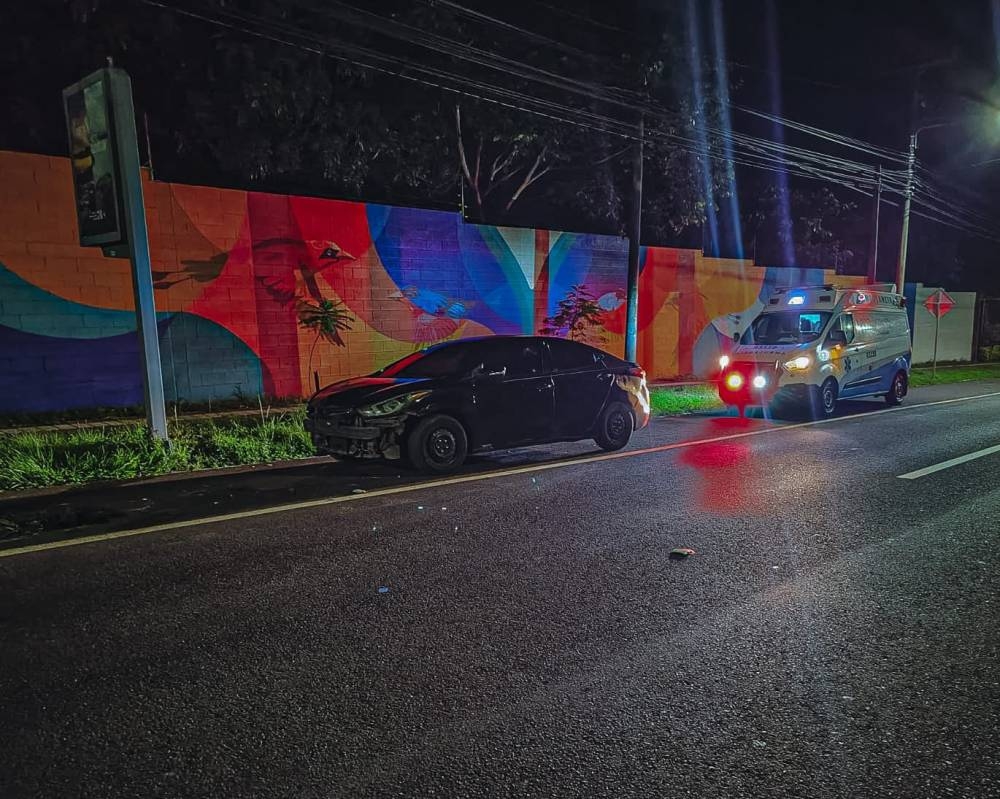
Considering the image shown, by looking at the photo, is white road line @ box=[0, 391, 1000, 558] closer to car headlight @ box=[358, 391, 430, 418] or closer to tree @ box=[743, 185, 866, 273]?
car headlight @ box=[358, 391, 430, 418]

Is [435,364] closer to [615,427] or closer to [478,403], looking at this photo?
[478,403]

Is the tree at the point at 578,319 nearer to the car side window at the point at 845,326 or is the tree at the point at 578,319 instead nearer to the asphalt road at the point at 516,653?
the car side window at the point at 845,326

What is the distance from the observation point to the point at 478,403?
784 centimetres

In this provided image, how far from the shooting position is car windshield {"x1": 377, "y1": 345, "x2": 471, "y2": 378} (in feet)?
26.3

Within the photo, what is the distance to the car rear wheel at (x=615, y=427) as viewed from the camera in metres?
8.96

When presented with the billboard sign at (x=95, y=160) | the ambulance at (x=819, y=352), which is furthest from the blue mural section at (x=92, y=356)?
the ambulance at (x=819, y=352)

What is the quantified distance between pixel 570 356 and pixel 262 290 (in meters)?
5.94

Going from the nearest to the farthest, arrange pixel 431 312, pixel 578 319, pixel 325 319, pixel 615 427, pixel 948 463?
pixel 948 463, pixel 615 427, pixel 325 319, pixel 431 312, pixel 578 319

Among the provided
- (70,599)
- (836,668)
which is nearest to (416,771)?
(836,668)

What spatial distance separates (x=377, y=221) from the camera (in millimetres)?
12867

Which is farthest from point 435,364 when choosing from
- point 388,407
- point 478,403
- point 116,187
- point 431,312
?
point 431,312

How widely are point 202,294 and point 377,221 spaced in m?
3.45

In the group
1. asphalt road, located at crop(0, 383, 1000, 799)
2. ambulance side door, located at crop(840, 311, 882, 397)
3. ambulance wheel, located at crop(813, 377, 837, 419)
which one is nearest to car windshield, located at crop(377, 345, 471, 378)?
asphalt road, located at crop(0, 383, 1000, 799)

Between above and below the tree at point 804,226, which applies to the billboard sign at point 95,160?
below
